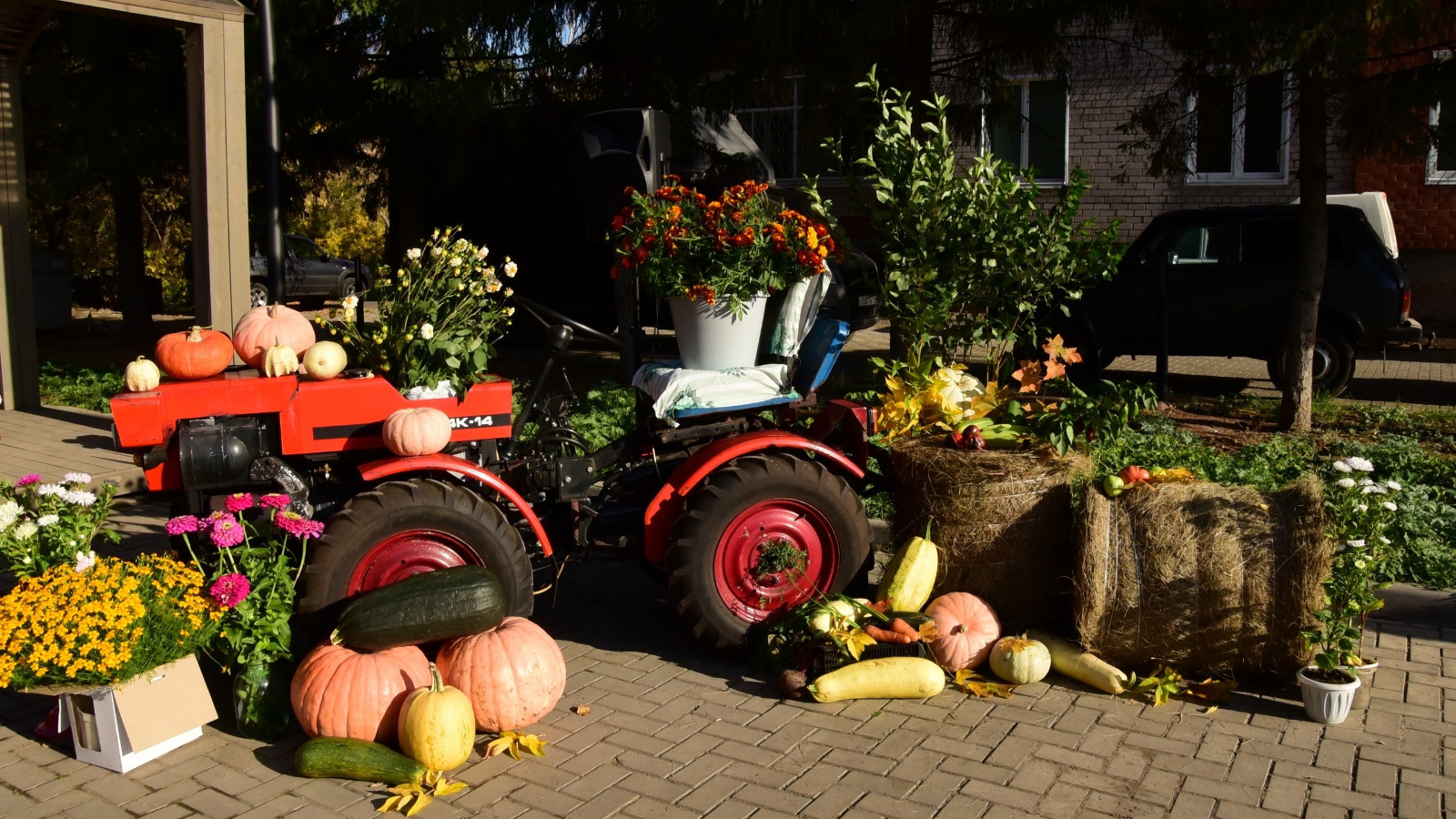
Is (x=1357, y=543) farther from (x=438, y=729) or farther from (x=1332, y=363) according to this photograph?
(x=1332, y=363)

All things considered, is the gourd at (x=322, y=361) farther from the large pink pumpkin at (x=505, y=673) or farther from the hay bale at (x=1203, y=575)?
the hay bale at (x=1203, y=575)

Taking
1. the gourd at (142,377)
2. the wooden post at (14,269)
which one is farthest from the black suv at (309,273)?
the gourd at (142,377)

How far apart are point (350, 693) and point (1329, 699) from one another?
3.60 meters

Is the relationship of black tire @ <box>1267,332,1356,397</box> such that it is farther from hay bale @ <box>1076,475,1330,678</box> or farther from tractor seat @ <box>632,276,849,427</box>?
tractor seat @ <box>632,276,849,427</box>

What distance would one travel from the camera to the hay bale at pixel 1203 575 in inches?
184

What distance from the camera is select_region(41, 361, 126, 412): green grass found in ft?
39.8

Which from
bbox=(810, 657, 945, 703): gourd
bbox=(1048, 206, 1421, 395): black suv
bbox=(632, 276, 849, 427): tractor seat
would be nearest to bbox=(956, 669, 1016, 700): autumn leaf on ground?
bbox=(810, 657, 945, 703): gourd

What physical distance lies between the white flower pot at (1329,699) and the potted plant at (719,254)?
258 centimetres

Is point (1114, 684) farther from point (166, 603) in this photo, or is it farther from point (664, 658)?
point (166, 603)

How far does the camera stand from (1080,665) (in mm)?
4879

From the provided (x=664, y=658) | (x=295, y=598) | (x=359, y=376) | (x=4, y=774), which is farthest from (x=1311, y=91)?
(x=4, y=774)

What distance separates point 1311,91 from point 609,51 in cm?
564

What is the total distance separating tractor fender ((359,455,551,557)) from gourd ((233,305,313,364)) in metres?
0.66

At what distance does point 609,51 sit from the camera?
10.5 metres
